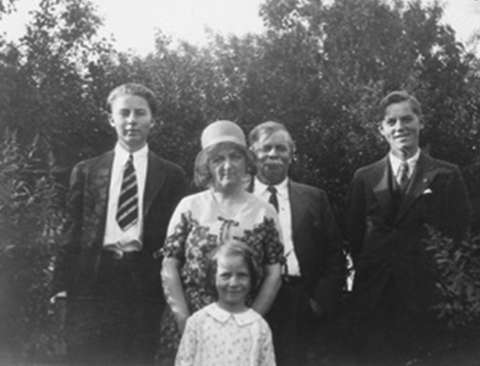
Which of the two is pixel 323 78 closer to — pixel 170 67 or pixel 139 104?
pixel 170 67

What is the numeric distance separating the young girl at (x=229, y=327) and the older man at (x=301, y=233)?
1042 mm

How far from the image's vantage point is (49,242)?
5.51 meters

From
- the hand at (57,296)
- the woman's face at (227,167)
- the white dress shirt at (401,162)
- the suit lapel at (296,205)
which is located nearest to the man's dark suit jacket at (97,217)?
the hand at (57,296)

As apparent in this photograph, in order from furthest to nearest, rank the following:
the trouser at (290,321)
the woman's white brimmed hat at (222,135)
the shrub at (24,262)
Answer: the shrub at (24,262), the trouser at (290,321), the woman's white brimmed hat at (222,135)

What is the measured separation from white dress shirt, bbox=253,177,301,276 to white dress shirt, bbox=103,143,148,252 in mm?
781

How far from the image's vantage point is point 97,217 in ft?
16.5

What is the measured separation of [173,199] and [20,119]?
4.37 m

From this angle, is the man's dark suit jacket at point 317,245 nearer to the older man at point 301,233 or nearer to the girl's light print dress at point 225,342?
the older man at point 301,233

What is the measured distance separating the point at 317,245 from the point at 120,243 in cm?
132

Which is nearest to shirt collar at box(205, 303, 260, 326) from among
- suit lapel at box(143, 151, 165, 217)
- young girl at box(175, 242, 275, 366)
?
young girl at box(175, 242, 275, 366)

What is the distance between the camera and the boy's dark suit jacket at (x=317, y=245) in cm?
504

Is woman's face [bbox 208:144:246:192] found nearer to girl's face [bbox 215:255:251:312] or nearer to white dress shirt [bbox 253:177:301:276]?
girl's face [bbox 215:255:251:312]

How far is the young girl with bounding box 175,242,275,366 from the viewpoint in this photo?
3.71m

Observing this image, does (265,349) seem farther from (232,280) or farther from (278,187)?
(278,187)
